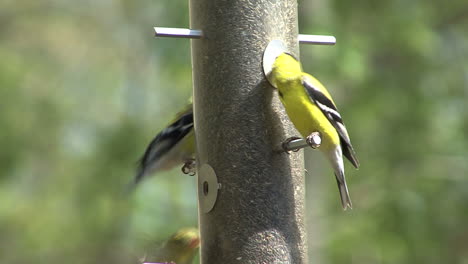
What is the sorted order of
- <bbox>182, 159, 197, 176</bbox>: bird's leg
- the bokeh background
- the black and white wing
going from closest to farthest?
1. the black and white wing
2. <bbox>182, 159, 197, 176</bbox>: bird's leg
3. the bokeh background

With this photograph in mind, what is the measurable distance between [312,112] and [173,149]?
1.59 meters

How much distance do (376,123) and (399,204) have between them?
1.75 metres

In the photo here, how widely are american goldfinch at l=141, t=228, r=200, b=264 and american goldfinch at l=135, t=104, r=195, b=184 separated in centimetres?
52

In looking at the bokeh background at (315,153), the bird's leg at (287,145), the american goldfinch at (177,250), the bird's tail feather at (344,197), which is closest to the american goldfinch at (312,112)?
the bird's tail feather at (344,197)

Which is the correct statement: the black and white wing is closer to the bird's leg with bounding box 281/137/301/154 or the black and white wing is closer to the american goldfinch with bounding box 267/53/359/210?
the american goldfinch with bounding box 267/53/359/210

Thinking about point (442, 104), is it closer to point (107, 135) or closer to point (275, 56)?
point (107, 135)

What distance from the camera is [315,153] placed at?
1116cm

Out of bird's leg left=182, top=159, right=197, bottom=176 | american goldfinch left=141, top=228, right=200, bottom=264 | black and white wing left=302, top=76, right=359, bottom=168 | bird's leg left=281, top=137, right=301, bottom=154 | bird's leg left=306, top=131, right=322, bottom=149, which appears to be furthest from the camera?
bird's leg left=182, top=159, right=197, bottom=176

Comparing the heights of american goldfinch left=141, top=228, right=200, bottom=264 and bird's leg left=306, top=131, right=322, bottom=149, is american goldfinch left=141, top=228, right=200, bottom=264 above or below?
below

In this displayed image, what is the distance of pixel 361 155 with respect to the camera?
12516 millimetres

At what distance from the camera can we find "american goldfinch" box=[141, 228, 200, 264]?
5.67 metres

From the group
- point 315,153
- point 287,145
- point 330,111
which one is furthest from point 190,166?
point 315,153

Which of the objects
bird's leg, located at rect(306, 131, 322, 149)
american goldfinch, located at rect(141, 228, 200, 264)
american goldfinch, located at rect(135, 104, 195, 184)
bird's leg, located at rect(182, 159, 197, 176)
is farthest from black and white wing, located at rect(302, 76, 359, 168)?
american goldfinch, located at rect(141, 228, 200, 264)

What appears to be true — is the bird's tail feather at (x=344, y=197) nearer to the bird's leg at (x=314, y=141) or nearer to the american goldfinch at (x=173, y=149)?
the bird's leg at (x=314, y=141)
